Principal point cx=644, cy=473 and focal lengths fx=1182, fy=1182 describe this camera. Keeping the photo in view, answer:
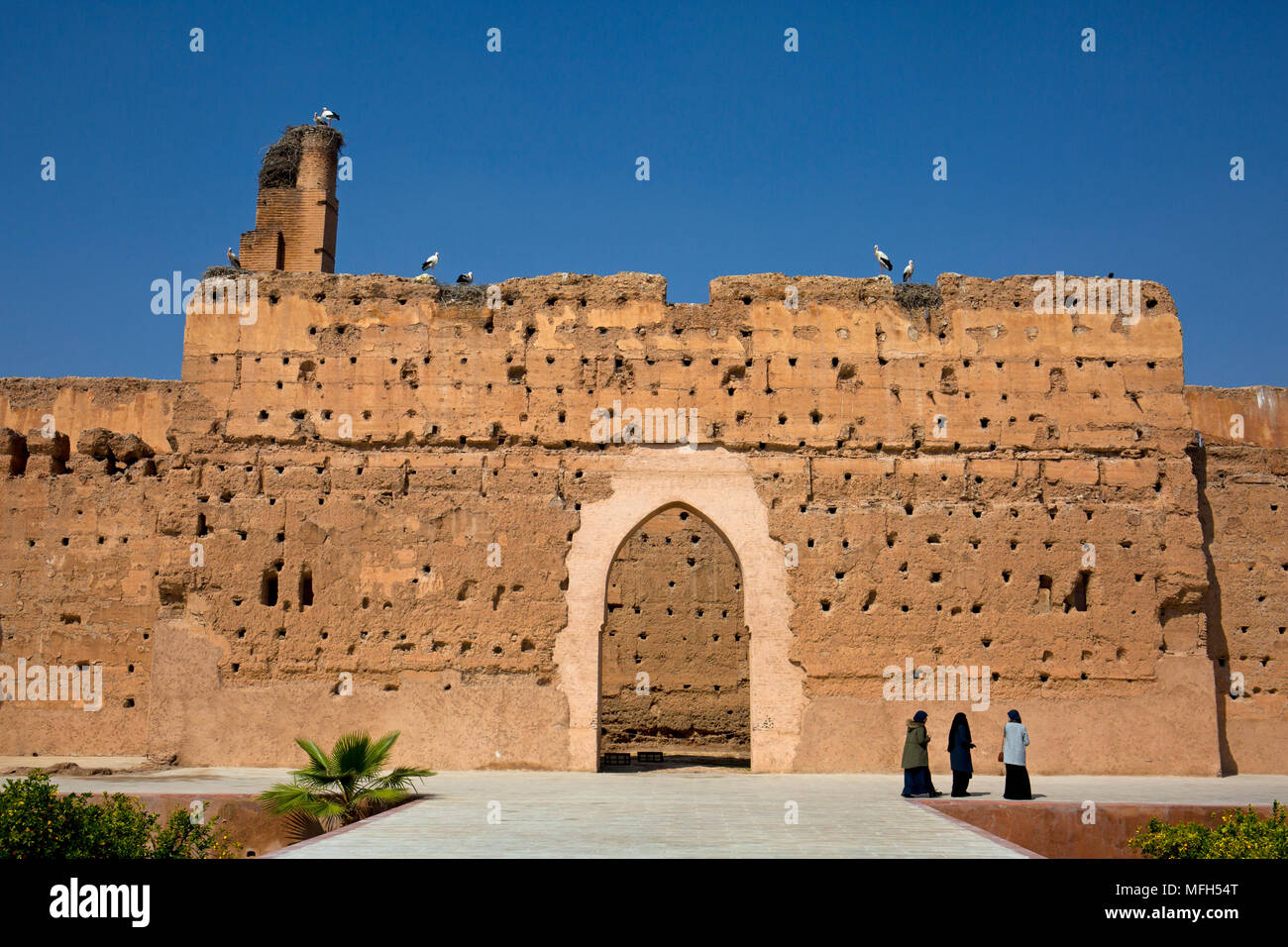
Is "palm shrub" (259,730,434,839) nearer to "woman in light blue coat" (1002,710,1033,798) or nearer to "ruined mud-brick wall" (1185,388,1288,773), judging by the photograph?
"woman in light blue coat" (1002,710,1033,798)

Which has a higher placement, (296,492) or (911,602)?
(296,492)

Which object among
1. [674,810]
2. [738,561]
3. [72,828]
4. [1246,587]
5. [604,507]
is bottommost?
[674,810]

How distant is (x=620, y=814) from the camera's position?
9.26 m

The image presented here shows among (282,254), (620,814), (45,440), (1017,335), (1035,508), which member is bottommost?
(620,814)

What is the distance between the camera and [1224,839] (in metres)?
7.62

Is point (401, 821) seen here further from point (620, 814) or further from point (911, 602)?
point (911, 602)

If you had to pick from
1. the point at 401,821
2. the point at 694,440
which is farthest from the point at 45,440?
the point at 401,821

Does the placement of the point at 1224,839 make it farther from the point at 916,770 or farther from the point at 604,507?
the point at 604,507

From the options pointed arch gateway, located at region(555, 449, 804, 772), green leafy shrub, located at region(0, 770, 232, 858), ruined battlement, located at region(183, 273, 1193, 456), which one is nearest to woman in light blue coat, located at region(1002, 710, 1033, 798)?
pointed arch gateway, located at region(555, 449, 804, 772)

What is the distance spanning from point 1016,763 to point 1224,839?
3096 millimetres

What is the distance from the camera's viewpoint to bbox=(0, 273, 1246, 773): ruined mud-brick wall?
13.7 metres

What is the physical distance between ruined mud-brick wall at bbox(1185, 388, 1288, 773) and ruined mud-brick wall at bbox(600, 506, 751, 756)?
6729 millimetres

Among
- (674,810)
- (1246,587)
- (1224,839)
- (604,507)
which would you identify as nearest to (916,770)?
(674,810)
